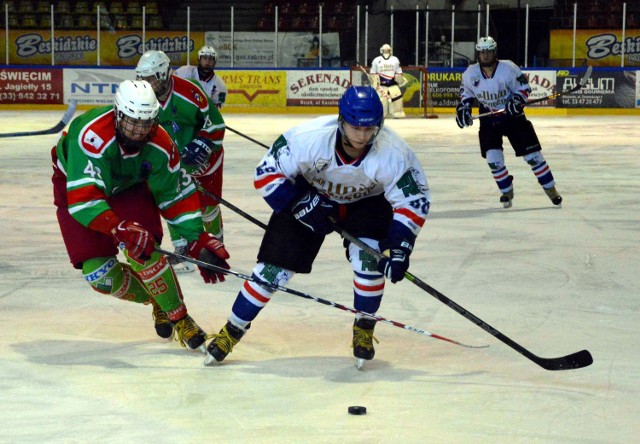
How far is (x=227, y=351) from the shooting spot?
3.72 metres

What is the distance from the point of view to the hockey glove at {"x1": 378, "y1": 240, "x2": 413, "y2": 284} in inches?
137

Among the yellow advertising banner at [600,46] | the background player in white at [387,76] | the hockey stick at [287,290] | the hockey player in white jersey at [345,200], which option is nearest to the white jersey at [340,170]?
the hockey player in white jersey at [345,200]

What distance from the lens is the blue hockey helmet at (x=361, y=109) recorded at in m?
3.41

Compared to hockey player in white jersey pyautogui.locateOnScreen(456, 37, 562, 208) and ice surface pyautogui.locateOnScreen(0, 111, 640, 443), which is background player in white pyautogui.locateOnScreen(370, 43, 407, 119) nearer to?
hockey player in white jersey pyautogui.locateOnScreen(456, 37, 562, 208)

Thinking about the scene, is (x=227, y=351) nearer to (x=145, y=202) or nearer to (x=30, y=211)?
(x=145, y=202)

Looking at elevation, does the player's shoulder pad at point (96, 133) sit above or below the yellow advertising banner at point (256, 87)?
above

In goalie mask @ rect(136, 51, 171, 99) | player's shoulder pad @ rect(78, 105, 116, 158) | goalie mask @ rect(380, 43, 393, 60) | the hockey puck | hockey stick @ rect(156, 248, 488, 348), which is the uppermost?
goalie mask @ rect(380, 43, 393, 60)

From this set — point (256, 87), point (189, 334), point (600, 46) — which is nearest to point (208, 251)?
point (189, 334)

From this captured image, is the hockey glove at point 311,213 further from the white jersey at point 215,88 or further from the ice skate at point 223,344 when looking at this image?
the white jersey at point 215,88

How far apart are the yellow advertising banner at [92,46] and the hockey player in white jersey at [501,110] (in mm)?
10986

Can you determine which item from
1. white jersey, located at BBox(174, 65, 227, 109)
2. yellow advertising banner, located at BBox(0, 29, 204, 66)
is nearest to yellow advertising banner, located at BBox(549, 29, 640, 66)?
yellow advertising banner, located at BBox(0, 29, 204, 66)

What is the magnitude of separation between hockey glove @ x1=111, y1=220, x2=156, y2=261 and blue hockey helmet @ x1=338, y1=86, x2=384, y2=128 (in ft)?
2.38

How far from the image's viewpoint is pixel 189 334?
3887mm

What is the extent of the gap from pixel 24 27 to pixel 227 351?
16672 mm
